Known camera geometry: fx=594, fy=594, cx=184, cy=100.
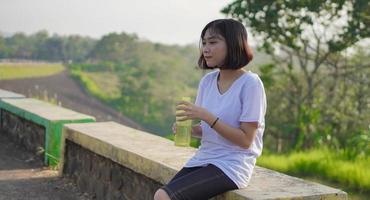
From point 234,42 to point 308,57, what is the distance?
10016 mm

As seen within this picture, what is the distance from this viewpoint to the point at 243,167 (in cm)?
277

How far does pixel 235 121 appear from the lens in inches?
107

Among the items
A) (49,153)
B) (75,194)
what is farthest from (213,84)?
(49,153)

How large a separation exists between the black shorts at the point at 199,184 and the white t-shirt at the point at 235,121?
3 cm

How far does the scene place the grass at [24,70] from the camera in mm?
34375

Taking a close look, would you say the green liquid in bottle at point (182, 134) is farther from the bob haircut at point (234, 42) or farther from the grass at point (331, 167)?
the grass at point (331, 167)

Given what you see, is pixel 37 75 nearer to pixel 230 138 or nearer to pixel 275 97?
pixel 275 97

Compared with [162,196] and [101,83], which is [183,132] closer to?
[162,196]

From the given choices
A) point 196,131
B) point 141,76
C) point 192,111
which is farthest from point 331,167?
point 141,76

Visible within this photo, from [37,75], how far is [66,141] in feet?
122

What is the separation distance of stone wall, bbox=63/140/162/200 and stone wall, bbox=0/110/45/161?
3.00 feet

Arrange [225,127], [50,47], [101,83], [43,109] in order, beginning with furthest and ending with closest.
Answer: [50,47] → [101,83] → [43,109] → [225,127]

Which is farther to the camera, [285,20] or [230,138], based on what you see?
[285,20]

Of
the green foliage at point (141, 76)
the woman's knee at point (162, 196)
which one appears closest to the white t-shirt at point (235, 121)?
the woman's knee at point (162, 196)
